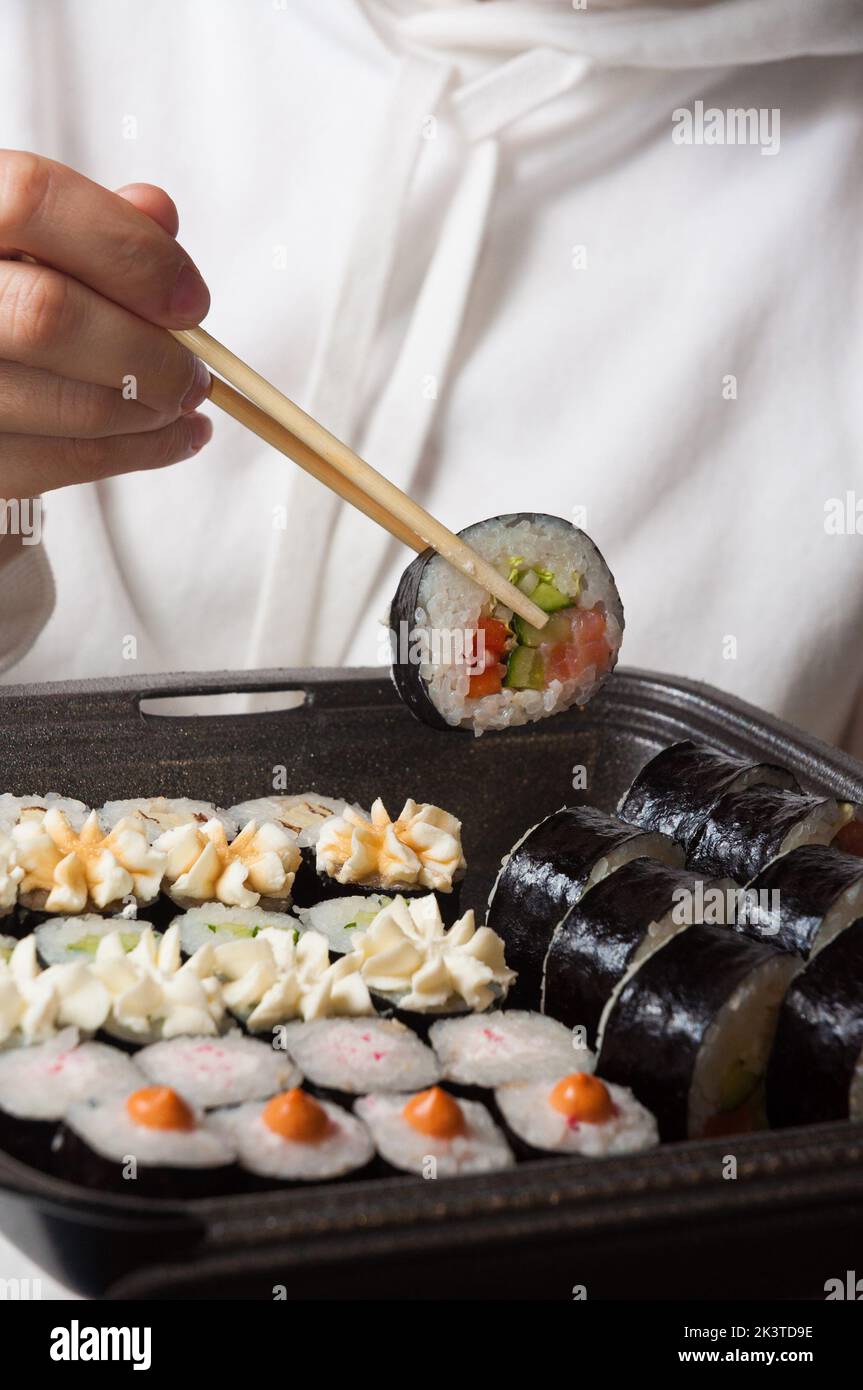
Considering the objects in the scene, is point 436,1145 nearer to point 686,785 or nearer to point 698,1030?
point 698,1030

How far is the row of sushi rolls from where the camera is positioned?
4.02 feet

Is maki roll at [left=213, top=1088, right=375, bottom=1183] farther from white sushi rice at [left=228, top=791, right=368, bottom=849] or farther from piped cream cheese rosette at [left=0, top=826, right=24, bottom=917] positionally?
white sushi rice at [left=228, top=791, right=368, bottom=849]

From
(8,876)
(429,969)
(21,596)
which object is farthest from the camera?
(21,596)

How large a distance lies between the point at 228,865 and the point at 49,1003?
43 cm

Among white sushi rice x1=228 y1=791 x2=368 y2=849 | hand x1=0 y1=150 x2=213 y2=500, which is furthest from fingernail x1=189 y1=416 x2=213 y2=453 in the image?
white sushi rice x1=228 y1=791 x2=368 y2=849

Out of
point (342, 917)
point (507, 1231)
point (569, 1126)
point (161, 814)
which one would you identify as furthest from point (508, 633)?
point (507, 1231)

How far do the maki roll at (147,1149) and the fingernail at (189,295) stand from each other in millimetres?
806

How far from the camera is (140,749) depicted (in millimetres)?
2004

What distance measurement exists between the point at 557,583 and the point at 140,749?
2.08 feet

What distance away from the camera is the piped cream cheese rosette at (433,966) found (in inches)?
58.7

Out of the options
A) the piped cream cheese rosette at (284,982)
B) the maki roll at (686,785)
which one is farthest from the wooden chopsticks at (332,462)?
the piped cream cheese rosette at (284,982)

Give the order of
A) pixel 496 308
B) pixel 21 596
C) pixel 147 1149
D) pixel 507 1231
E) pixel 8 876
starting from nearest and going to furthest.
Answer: pixel 507 1231 < pixel 147 1149 < pixel 8 876 < pixel 21 596 < pixel 496 308

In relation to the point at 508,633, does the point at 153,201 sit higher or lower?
higher

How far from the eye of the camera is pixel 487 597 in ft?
5.85
